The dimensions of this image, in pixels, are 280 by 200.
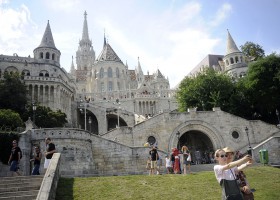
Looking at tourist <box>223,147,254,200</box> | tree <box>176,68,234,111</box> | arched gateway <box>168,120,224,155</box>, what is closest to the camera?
tourist <box>223,147,254,200</box>

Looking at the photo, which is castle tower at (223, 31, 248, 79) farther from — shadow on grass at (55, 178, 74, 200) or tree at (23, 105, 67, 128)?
shadow on grass at (55, 178, 74, 200)

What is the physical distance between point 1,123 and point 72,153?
10117 millimetres

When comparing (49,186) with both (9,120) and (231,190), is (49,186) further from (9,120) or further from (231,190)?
Answer: (9,120)

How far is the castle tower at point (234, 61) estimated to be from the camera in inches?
2212

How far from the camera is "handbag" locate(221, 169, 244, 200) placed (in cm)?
523

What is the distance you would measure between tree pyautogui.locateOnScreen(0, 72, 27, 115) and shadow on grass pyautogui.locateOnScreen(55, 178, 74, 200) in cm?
2768

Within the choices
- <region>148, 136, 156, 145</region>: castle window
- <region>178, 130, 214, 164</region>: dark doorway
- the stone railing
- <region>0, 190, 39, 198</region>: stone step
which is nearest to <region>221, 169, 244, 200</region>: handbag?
the stone railing

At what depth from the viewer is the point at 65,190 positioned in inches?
432

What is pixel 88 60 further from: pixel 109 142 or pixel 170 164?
pixel 170 164

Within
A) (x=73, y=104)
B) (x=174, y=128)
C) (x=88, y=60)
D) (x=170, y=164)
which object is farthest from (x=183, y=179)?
(x=88, y=60)

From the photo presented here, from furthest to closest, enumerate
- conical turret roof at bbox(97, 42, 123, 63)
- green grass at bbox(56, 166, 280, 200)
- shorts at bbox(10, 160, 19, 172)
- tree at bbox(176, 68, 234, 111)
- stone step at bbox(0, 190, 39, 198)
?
1. conical turret roof at bbox(97, 42, 123, 63)
2. tree at bbox(176, 68, 234, 111)
3. shorts at bbox(10, 160, 19, 172)
4. green grass at bbox(56, 166, 280, 200)
5. stone step at bbox(0, 190, 39, 198)

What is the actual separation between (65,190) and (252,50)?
5074 centimetres

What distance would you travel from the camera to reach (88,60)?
98.3m

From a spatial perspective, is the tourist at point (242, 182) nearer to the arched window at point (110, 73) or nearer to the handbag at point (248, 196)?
the handbag at point (248, 196)
